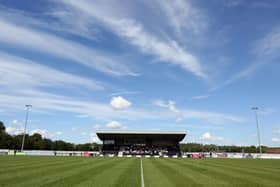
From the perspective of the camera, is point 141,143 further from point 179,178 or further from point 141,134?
point 179,178

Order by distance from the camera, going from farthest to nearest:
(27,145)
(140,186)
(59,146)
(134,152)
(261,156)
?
(59,146)
(27,145)
(134,152)
(261,156)
(140,186)

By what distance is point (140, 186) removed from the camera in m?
11.4

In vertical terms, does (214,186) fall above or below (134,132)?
below

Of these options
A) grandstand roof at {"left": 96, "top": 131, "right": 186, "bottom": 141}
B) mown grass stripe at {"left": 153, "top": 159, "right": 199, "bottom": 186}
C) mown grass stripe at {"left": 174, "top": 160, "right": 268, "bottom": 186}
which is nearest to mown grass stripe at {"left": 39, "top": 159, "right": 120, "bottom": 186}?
mown grass stripe at {"left": 153, "top": 159, "right": 199, "bottom": 186}

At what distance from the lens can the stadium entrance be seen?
80.5 metres

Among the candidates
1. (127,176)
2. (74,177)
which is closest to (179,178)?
(127,176)

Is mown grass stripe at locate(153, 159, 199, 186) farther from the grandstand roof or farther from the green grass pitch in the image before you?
the grandstand roof

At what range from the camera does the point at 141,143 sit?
279ft

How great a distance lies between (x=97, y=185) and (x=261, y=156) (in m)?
66.8

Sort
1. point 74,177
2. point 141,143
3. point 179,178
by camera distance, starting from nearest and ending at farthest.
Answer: point 74,177, point 179,178, point 141,143

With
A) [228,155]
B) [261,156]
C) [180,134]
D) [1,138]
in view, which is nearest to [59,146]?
[1,138]

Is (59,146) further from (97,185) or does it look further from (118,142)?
(97,185)

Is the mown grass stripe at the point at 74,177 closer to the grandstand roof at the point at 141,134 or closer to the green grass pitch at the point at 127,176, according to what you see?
the green grass pitch at the point at 127,176

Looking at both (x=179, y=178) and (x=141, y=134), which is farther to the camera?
(x=141, y=134)
